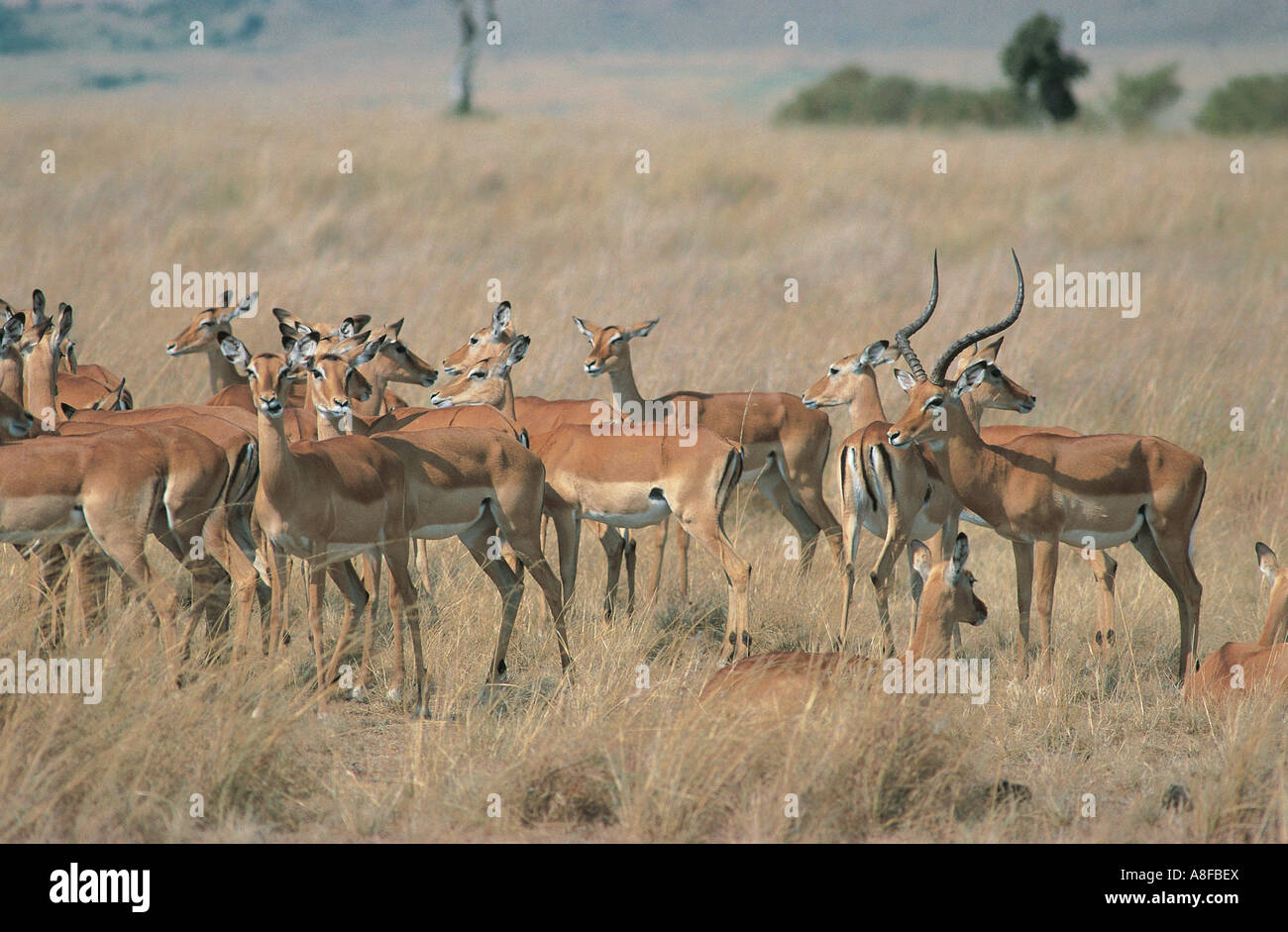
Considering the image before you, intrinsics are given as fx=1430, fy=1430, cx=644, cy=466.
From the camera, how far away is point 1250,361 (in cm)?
1273

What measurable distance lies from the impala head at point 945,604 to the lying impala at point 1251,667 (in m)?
1.10

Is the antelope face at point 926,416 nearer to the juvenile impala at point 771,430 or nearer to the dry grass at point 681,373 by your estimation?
the dry grass at point 681,373

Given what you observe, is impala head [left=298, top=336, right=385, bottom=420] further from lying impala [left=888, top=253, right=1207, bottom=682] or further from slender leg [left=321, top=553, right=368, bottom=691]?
lying impala [left=888, top=253, right=1207, bottom=682]

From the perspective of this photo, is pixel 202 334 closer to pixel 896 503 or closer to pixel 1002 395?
pixel 896 503

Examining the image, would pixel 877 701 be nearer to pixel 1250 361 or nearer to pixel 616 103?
pixel 1250 361

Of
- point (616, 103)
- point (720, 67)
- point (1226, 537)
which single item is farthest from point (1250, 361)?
point (720, 67)

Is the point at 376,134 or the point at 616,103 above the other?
the point at 616,103

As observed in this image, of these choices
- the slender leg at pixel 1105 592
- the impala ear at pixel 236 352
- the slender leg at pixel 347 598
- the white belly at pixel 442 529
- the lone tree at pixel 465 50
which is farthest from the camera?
the lone tree at pixel 465 50

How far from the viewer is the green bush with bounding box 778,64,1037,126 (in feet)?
125

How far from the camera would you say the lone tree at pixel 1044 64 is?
123 ft

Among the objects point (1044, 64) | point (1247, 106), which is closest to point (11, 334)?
point (1044, 64)

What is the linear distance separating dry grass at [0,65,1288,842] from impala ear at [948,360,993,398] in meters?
1.38

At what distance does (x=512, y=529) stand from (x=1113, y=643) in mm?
3360

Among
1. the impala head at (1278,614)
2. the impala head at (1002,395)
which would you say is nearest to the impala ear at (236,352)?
the impala head at (1002,395)
